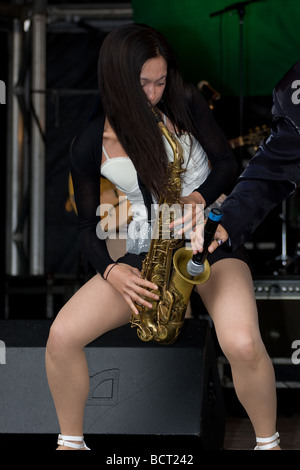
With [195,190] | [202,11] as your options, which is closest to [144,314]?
[195,190]

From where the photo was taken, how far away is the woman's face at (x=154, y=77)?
2.59 m

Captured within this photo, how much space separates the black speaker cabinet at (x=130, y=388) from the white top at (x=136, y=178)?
422 mm

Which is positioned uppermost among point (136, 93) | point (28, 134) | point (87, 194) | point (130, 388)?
point (28, 134)

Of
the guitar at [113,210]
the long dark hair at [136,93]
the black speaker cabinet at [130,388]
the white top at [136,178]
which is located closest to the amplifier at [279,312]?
the guitar at [113,210]

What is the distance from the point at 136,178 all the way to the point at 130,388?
0.84 meters

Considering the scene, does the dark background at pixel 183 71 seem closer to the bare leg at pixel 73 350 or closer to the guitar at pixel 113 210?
the guitar at pixel 113 210

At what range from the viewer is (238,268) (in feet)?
8.28

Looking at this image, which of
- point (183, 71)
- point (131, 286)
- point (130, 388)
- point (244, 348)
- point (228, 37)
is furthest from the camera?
point (183, 71)

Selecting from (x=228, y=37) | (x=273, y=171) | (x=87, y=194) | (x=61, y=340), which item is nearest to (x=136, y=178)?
(x=87, y=194)

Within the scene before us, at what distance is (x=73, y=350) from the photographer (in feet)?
8.31

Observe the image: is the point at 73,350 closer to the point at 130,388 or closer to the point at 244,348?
the point at 130,388

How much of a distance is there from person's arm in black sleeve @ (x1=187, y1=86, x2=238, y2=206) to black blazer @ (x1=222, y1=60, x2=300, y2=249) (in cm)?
59

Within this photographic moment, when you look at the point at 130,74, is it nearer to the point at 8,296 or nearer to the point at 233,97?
the point at 8,296

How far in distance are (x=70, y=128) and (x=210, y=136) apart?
390cm
